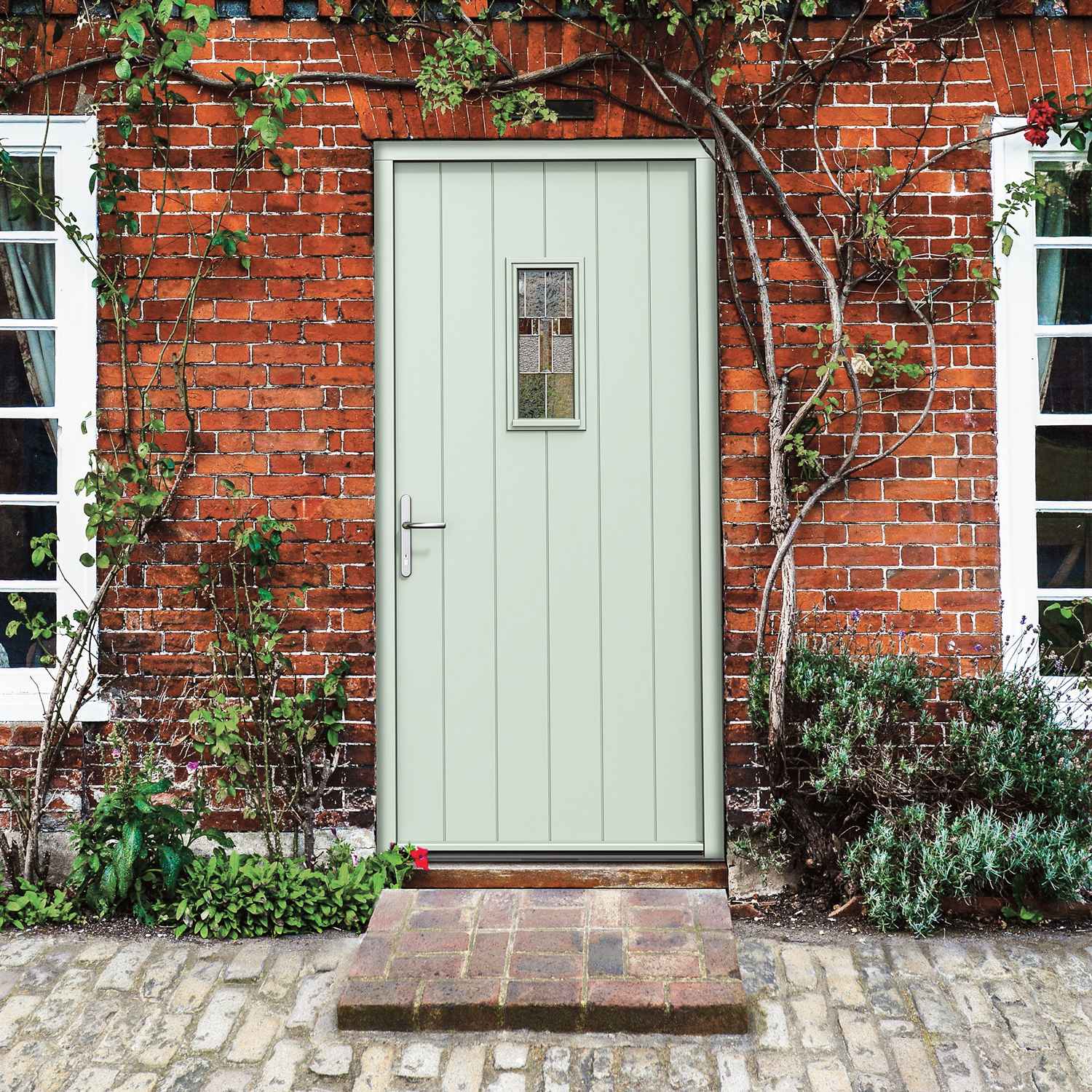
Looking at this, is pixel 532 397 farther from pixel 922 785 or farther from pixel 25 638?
pixel 25 638

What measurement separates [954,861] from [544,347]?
7.25 ft

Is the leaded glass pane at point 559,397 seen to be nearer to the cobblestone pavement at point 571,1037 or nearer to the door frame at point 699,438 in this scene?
the door frame at point 699,438

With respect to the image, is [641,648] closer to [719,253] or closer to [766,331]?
[766,331]

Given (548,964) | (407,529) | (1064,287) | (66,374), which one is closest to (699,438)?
(407,529)

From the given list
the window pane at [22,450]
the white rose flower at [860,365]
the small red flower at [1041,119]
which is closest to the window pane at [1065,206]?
the small red flower at [1041,119]

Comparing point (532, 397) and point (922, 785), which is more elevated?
point (532, 397)

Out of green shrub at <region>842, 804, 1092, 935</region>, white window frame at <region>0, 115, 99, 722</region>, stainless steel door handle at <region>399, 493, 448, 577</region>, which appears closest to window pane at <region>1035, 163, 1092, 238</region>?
green shrub at <region>842, 804, 1092, 935</region>

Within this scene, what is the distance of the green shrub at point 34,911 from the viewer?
3676 mm

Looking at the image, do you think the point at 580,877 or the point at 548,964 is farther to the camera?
the point at 580,877

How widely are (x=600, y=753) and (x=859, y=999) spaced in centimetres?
121

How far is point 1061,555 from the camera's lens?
3982mm

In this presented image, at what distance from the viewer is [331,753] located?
3.93 meters

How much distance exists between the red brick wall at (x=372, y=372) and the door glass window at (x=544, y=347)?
533 millimetres

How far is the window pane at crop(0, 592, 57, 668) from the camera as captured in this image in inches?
160
